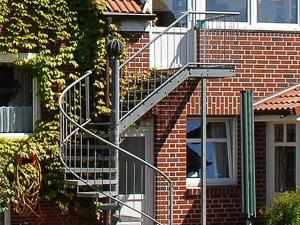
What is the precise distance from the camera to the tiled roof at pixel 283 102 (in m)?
16.0

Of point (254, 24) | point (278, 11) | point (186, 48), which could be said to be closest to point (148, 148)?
point (186, 48)

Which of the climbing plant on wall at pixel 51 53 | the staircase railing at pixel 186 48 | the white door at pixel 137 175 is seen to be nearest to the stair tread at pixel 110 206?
the climbing plant on wall at pixel 51 53

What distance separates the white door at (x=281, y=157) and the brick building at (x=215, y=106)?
0.02 m

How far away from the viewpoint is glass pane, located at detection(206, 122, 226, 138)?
17.2 meters

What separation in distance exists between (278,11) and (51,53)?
4488 millimetres

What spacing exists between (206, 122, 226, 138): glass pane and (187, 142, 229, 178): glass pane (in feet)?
0.50

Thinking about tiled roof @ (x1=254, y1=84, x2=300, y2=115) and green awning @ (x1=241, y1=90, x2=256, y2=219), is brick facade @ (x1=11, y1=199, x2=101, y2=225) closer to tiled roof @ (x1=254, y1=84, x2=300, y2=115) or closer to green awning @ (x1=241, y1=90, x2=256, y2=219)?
green awning @ (x1=241, y1=90, x2=256, y2=219)

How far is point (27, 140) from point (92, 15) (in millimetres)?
2480

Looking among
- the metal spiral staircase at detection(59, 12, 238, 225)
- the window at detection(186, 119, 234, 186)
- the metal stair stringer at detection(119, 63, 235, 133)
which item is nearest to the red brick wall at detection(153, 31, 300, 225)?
Result: the window at detection(186, 119, 234, 186)

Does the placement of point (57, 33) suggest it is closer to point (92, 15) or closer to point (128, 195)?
point (92, 15)

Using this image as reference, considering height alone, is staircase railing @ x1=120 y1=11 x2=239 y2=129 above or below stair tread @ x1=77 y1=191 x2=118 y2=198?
above

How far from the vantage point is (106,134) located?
51.9 ft

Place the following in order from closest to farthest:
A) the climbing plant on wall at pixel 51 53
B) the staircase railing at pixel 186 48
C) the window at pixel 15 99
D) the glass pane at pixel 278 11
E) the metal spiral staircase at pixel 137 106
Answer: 1. the metal spiral staircase at pixel 137 106
2. the climbing plant on wall at pixel 51 53
3. the window at pixel 15 99
4. the staircase railing at pixel 186 48
5. the glass pane at pixel 278 11

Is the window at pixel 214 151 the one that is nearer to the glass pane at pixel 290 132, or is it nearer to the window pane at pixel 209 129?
the window pane at pixel 209 129
